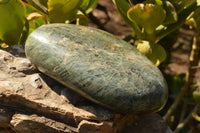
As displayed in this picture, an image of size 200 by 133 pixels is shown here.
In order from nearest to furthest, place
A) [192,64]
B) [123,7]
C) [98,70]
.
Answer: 1. [98,70]
2. [123,7]
3. [192,64]

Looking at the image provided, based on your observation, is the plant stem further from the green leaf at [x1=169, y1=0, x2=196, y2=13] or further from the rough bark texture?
the rough bark texture

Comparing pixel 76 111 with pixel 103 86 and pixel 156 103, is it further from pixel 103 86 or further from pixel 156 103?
pixel 156 103

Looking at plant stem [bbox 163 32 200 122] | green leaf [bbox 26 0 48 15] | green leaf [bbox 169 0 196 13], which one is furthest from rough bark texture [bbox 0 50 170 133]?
plant stem [bbox 163 32 200 122]

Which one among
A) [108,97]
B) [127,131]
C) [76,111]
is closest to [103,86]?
[108,97]

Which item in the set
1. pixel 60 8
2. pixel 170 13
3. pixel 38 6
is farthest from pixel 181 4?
pixel 38 6

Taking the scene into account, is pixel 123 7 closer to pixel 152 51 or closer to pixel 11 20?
pixel 152 51

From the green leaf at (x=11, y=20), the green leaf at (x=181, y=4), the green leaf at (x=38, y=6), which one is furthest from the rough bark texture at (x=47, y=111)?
the green leaf at (x=181, y=4)
